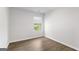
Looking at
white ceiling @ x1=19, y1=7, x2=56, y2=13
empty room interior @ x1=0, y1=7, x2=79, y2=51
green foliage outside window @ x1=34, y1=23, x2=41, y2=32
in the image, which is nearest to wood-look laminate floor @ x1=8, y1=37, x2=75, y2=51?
empty room interior @ x1=0, y1=7, x2=79, y2=51

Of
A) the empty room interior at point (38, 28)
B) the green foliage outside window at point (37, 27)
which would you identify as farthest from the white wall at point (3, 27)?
the green foliage outside window at point (37, 27)

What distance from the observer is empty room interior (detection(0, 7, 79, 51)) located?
0.97 m

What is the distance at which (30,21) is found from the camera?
107 centimetres

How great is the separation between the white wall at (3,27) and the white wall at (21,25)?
0.07 m

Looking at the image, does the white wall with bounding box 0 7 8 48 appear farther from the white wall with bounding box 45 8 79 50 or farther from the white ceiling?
the white wall with bounding box 45 8 79 50

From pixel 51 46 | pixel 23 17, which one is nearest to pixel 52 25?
pixel 51 46

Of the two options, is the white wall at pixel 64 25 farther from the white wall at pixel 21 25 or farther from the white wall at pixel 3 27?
the white wall at pixel 3 27

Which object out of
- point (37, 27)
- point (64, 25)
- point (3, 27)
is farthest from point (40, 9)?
point (3, 27)
